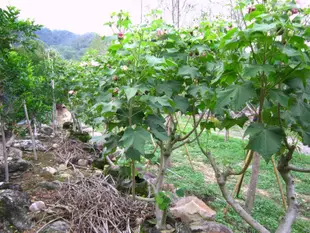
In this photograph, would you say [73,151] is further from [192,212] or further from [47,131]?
[192,212]

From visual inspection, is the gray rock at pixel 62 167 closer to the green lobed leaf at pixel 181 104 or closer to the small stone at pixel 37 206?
the small stone at pixel 37 206

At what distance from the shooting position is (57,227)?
1.80 metres

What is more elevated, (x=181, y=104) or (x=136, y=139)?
(x=181, y=104)

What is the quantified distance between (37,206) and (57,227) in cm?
30

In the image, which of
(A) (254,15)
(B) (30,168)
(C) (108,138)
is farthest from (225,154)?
(A) (254,15)

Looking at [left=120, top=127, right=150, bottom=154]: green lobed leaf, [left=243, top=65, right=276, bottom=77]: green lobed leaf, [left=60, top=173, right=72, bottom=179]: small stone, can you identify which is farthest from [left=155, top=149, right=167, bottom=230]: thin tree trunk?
[left=60, top=173, right=72, bottom=179]: small stone

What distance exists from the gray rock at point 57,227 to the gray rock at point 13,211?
0.13 meters

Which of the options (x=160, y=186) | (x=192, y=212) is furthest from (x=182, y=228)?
(x=160, y=186)

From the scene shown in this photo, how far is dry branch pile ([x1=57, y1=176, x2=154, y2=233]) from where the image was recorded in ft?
5.96

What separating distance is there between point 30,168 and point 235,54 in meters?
2.70

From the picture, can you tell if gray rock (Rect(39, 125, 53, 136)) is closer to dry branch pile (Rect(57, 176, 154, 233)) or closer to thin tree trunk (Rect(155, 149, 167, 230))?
dry branch pile (Rect(57, 176, 154, 233))

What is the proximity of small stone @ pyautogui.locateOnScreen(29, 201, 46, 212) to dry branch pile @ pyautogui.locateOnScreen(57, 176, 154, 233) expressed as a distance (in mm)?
128

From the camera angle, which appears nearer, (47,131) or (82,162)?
(82,162)

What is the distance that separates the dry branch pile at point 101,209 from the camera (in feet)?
5.96
